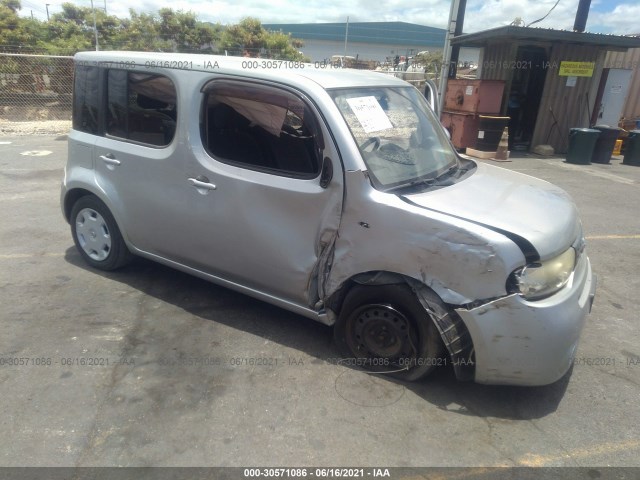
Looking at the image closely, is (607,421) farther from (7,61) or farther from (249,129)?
(7,61)

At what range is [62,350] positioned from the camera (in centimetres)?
343

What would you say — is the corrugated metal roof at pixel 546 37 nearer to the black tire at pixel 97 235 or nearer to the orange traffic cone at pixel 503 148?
the orange traffic cone at pixel 503 148

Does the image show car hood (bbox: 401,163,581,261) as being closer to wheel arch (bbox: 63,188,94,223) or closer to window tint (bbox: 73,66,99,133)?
window tint (bbox: 73,66,99,133)

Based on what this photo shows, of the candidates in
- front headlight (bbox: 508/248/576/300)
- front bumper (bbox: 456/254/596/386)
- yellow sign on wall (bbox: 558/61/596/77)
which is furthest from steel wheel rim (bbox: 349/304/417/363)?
yellow sign on wall (bbox: 558/61/596/77)

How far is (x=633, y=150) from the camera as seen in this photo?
12.1 meters

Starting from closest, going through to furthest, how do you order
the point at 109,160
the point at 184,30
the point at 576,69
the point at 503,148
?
the point at 109,160 → the point at 503,148 → the point at 576,69 → the point at 184,30

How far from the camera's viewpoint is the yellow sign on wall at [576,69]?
1263cm

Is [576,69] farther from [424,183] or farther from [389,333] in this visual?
[389,333]

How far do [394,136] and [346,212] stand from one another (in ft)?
2.38

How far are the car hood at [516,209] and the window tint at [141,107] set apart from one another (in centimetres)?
201

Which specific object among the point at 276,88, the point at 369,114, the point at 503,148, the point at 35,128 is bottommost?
the point at 35,128

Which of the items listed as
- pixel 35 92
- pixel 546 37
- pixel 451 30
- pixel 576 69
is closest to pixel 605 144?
pixel 576 69

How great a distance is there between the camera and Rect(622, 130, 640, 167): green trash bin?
11992mm

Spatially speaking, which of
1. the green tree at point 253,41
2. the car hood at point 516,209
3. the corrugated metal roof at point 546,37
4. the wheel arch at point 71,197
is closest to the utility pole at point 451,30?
the corrugated metal roof at point 546,37
